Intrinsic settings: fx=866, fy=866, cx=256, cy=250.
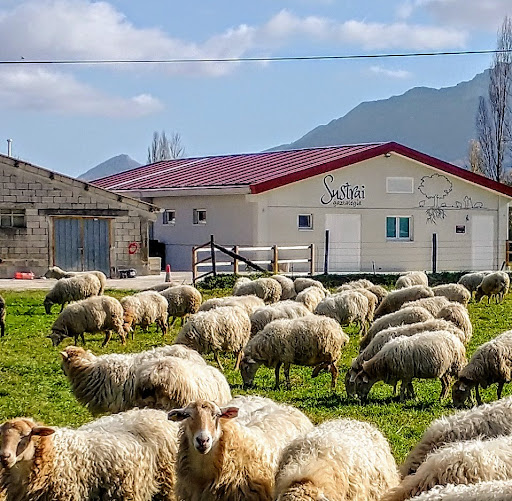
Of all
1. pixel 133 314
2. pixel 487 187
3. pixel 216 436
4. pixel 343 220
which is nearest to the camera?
pixel 216 436

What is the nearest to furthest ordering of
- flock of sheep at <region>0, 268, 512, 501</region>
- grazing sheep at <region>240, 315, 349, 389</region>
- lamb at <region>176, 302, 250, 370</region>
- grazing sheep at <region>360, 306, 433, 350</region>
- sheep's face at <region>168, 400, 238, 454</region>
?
flock of sheep at <region>0, 268, 512, 501</region>, sheep's face at <region>168, 400, 238, 454</region>, grazing sheep at <region>240, 315, 349, 389</region>, lamb at <region>176, 302, 250, 370</region>, grazing sheep at <region>360, 306, 433, 350</region>

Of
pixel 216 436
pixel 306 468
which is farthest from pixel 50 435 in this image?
pixel 306 468

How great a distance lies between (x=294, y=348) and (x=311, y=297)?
5.80 meters

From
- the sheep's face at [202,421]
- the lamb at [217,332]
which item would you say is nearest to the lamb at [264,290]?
the lamb at [217,332]

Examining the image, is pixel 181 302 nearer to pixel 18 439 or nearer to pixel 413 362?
pixel 413 362

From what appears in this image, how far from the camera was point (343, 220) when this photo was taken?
3139 cm

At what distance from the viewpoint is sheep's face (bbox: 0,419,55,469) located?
19.8 feet

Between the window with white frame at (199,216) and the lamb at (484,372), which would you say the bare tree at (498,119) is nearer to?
the window with white frame at (199,216)

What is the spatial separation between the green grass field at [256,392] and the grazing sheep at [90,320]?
242 mm

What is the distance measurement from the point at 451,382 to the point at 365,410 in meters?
1.90

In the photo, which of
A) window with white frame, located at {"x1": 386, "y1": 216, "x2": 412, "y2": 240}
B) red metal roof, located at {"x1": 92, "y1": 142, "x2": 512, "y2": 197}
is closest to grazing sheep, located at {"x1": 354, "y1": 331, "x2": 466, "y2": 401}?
red metal roof, located at {"x1": 92, "y1": 142, "x2": 512, "y2": 197}

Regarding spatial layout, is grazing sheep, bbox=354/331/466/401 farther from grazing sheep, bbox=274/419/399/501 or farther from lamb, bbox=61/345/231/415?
grazing sheep, bbox=274/419/399/501

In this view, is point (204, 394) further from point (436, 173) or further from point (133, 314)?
point (436, 173)

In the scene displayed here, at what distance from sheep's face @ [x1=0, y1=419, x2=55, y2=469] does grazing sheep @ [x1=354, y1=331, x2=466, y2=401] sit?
5363 mm
